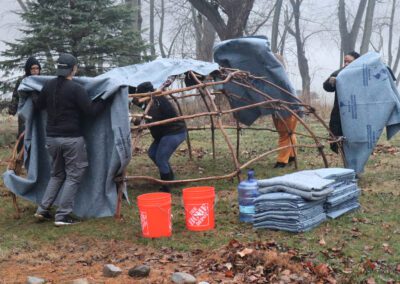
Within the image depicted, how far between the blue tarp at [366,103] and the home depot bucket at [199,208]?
9.19 ft

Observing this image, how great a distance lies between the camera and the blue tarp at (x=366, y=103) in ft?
22.6

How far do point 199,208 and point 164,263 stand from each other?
0.86 m

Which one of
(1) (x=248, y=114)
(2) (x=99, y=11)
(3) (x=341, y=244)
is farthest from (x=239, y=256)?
(2) (x=99, y=11)

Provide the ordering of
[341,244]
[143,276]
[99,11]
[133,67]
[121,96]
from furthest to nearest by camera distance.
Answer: [99,11] < [133,67] < [121,96] < [341,244] < [143,276]

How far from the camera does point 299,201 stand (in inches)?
192

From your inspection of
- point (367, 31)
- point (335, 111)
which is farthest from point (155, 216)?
point (367, 31)

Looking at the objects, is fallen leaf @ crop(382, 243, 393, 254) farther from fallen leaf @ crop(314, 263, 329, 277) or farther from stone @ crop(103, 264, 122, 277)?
stone @ crop(103, 264, 122, 277)

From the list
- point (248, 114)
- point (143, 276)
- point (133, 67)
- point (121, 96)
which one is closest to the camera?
point (143, 276)

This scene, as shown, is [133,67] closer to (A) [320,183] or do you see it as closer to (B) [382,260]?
(A) [320,183]

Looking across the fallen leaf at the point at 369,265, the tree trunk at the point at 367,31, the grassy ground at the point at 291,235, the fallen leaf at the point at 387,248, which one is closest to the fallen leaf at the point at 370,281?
the grassy ground at the point at 291,235

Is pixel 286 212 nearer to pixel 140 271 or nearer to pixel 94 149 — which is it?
pixel 140 271

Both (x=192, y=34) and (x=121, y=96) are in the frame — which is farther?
(x=192, y=34)

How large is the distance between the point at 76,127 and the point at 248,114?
3.85 meters

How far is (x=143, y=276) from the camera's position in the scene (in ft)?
13.2
